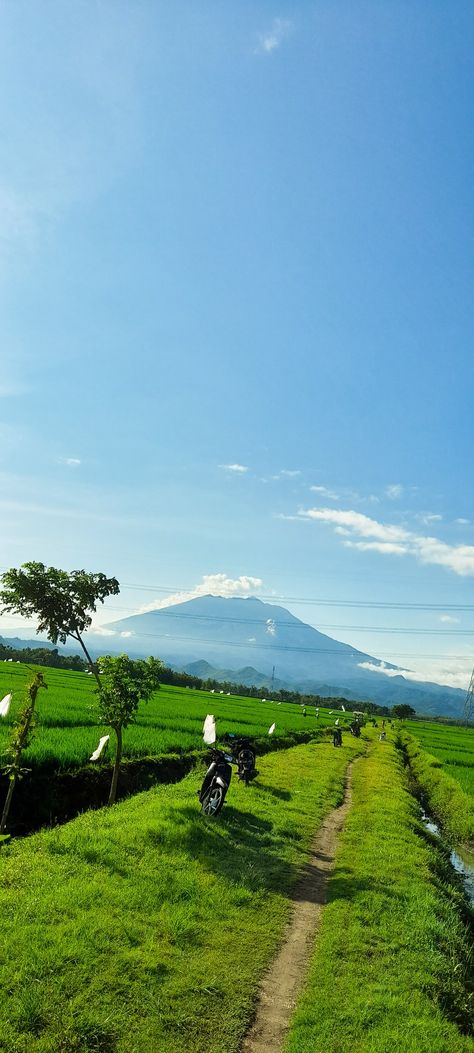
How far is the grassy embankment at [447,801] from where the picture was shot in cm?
1939

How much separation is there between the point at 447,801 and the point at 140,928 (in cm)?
1987

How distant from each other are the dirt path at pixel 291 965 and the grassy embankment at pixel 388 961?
15cm

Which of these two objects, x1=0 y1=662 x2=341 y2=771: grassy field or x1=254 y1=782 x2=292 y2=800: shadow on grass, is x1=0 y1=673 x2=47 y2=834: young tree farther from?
Answer: x1=254 y1=782 x2=292 y2=800: shadow on grass

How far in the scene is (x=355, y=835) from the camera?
14.0 meters

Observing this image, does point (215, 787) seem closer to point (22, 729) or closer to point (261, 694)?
point (22, 729)

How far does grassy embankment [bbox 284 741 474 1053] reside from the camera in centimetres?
620

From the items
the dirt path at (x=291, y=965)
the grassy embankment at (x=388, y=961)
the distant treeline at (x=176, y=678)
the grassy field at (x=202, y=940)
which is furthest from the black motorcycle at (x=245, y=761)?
the distant treeline at (x=176, y=678)

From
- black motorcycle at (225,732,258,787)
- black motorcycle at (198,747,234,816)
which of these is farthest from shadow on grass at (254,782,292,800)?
black motorcycle at (198,747,234,816)

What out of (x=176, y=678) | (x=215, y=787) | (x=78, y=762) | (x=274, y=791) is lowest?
(x=176, y=678)

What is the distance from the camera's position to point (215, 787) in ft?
42.1

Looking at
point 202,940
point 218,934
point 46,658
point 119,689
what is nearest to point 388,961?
point 218,934

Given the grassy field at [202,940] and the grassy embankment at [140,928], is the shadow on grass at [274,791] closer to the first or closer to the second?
the grassy field at [202,940]

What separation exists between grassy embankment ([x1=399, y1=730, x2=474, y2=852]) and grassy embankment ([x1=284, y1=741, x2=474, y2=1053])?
655cm

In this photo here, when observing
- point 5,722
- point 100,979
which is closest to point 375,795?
point 5,722
